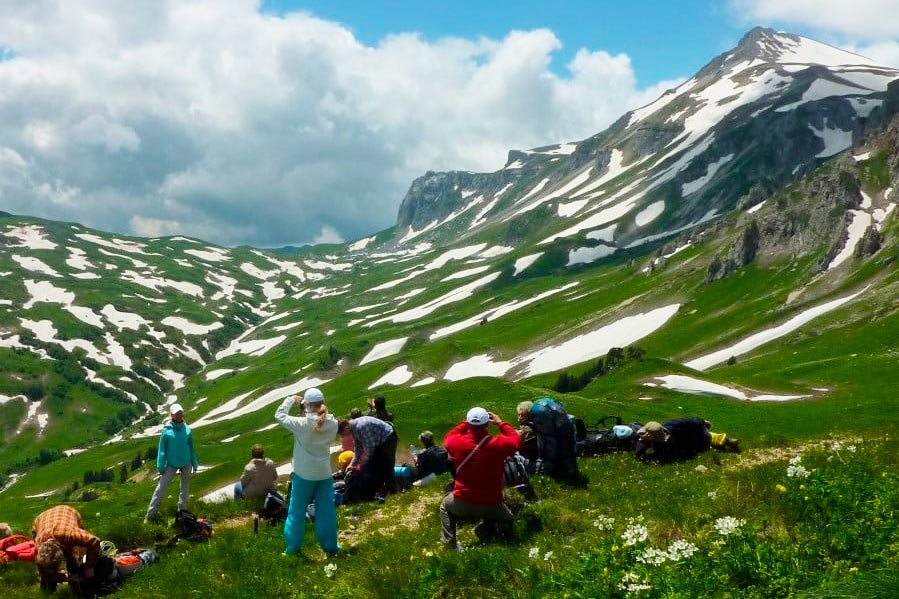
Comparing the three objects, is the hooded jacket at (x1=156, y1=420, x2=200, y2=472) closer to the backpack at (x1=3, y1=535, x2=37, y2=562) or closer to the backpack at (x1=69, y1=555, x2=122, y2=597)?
the backpack at (x1=3, y1=535, x2=37, y2=562)

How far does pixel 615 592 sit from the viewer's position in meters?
6.40

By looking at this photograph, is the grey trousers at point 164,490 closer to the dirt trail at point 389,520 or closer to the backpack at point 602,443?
the dirt trail at point 389,520

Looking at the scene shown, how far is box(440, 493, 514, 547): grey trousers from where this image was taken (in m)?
11.2

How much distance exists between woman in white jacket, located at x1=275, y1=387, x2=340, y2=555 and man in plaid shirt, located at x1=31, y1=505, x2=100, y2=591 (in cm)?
392

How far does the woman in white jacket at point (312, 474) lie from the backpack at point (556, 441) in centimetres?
706

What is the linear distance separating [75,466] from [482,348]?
5165 inches

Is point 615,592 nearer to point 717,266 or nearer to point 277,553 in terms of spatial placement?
point 277,553

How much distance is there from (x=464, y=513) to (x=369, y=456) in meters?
7.37

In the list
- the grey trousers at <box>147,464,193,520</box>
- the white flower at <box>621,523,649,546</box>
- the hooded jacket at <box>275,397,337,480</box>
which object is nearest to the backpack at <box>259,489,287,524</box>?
the grey trousers at <box>147,464,193,520</box>

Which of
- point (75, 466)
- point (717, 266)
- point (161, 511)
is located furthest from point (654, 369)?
point (75, 466)

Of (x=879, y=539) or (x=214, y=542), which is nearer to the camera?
(x=879, y=539)

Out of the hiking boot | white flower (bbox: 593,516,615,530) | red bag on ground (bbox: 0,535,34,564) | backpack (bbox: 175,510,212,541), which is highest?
red bag on ground (bbox: 0,535,34,564)

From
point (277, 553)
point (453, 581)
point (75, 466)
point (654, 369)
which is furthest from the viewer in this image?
point (75, 466)

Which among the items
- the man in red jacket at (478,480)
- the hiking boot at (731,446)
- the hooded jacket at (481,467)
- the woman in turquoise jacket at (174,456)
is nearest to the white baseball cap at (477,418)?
the man in red jacket at (478,480)
